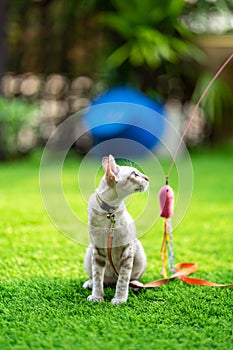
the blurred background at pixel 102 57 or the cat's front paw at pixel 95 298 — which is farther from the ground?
the blurred background at pixel 102 57

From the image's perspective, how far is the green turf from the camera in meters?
2.00

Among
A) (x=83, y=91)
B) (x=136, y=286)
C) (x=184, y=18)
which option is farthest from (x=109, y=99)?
(x=136, y=286)

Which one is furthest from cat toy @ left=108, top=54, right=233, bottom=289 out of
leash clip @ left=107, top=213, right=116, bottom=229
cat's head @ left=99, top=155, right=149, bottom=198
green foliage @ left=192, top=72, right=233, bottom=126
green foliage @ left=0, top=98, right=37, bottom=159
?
green foliage @ left=192, top=72, right=233, bottom=126

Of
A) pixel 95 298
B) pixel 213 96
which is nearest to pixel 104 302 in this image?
pixel 95 298

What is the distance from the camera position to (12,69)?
7938 mm

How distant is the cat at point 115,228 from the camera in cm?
225

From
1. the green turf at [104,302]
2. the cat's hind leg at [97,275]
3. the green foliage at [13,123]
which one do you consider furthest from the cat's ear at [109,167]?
the green foliage at [13,123]

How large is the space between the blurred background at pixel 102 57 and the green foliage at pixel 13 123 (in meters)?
0.01

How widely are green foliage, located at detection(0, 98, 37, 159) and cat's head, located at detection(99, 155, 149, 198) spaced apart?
195 inches

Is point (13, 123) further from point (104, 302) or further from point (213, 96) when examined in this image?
point (104, 302)

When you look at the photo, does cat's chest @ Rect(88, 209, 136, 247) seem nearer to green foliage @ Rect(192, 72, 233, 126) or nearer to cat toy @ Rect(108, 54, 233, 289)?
cat toy @ Rect(108, 54, 233, 289)

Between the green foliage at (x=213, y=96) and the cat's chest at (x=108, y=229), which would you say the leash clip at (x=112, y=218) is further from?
the green foliage at (x=213, y=96)

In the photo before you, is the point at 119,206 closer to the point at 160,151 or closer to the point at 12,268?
the point at 12,268

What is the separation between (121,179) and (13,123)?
508 cm
